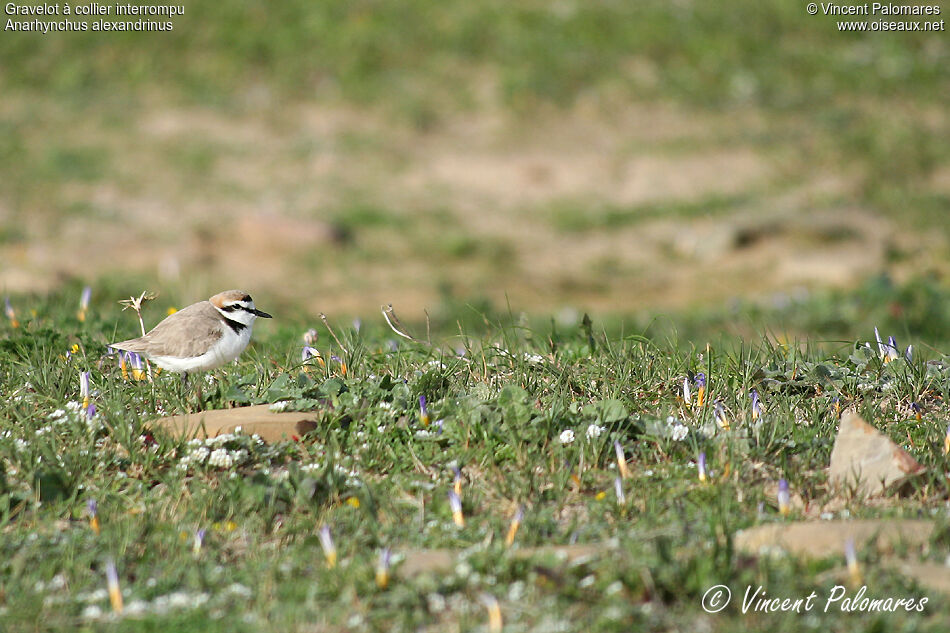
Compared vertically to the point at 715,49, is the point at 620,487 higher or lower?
lower

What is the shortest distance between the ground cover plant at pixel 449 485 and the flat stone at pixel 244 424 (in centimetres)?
7

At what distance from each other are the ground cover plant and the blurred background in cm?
498

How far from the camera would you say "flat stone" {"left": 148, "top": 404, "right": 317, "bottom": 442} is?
4.89 metres

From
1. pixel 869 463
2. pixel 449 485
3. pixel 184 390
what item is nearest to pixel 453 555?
pixel 449 485

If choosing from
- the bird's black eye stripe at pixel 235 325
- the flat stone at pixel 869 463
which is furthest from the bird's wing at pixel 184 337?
the flat stone at pixel 869 463

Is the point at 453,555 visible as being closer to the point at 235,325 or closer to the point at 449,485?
the point at 449,485

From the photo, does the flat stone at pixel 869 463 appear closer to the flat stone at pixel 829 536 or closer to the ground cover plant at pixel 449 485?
the ground cover plant at pixel 449 485

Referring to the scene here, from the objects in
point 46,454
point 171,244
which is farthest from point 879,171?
point 46,454

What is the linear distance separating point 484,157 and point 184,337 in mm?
12683

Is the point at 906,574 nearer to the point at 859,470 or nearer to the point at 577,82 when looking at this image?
the point at 859,470

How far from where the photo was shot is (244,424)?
491 cm

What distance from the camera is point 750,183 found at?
1638 centimetres

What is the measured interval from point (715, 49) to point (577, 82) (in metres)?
2.64

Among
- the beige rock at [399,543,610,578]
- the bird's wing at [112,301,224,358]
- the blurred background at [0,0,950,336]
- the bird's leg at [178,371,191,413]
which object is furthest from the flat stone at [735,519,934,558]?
the blurred background at [0,0,950,336]
